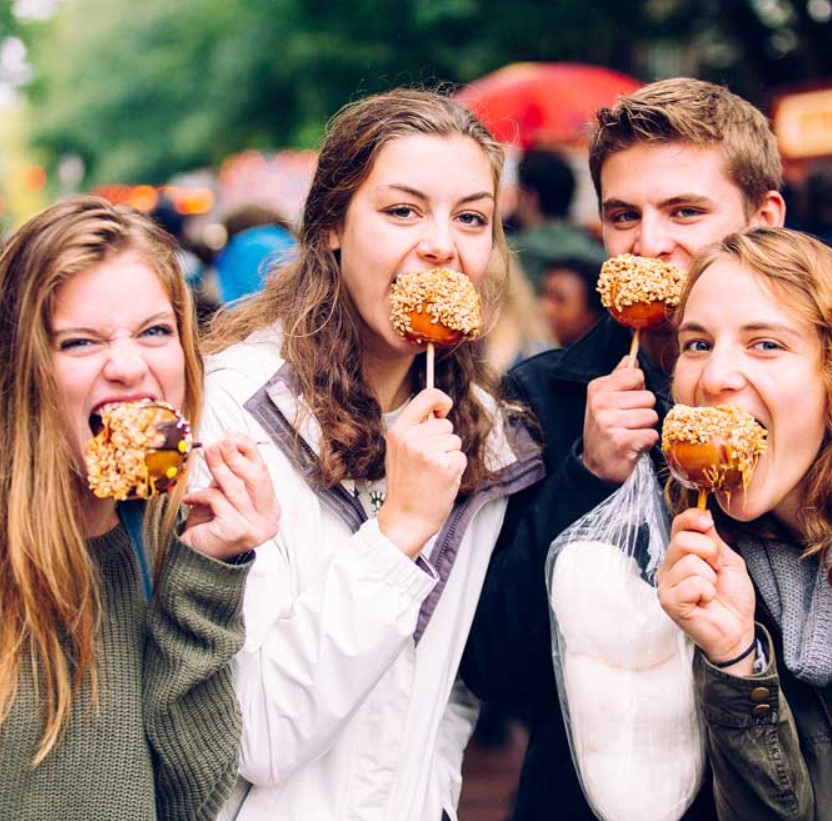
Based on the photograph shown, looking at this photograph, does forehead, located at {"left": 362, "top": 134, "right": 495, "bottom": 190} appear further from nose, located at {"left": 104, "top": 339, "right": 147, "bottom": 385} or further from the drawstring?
the drawstring

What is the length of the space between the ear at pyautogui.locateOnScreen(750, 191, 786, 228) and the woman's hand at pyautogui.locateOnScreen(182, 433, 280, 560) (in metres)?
1.52

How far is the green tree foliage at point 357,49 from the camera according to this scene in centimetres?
1305

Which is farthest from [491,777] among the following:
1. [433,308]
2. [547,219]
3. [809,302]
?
[809,302]

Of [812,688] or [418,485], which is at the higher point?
[418,485]

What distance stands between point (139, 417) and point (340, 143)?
3.51 ft

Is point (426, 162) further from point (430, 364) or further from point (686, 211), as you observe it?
point (686, 211)

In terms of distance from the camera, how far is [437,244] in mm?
3033

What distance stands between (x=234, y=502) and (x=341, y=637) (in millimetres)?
357

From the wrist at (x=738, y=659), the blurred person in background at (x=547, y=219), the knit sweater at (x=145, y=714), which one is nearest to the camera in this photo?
the knit sweater at (x=145, y=714)

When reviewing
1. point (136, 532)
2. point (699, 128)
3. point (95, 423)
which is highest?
point (699, 128)

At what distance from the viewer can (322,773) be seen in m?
2.82

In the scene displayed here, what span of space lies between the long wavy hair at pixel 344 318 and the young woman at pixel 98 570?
41 centimetres

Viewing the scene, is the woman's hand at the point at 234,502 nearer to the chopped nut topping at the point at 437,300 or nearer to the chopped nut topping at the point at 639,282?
the chopped nut topping at the point at 437,300

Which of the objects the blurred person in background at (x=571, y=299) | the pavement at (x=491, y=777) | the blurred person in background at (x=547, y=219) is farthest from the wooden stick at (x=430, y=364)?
the blurred person in background at (x=547, y=219)
